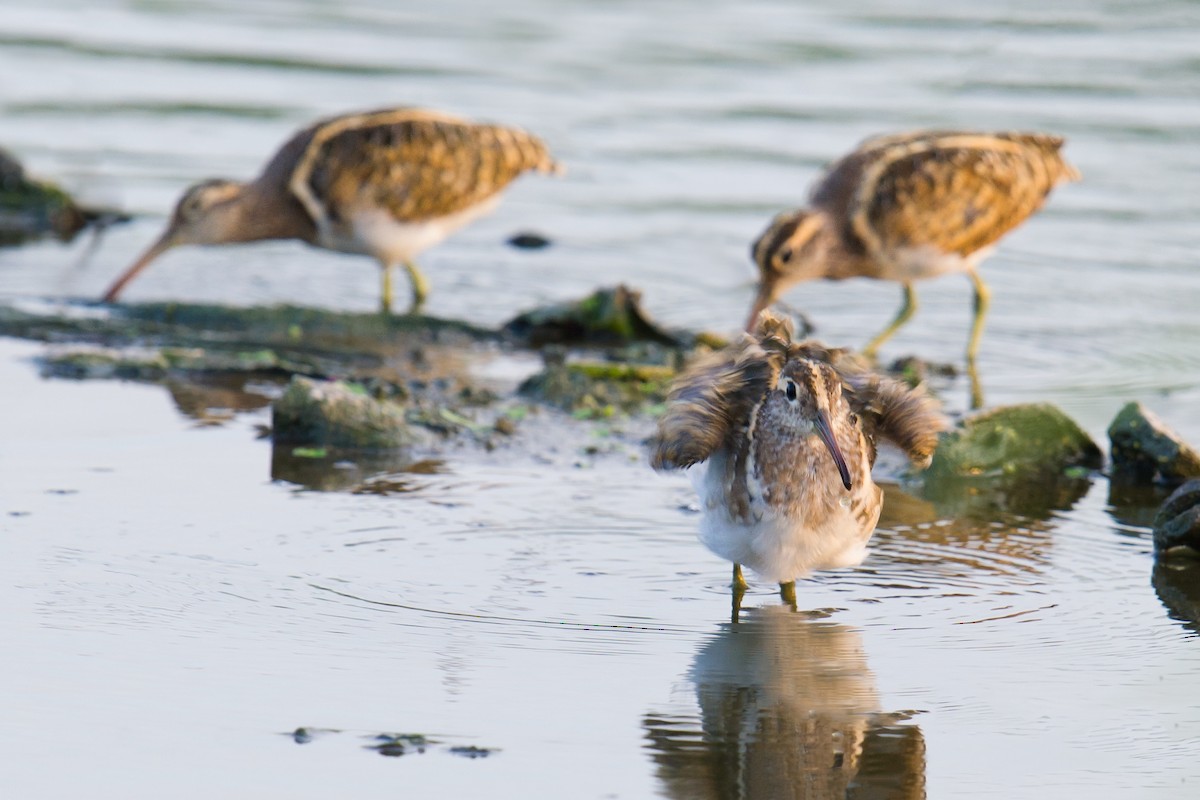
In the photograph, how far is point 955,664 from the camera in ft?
18.3

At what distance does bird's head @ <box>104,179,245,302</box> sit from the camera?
11141mm

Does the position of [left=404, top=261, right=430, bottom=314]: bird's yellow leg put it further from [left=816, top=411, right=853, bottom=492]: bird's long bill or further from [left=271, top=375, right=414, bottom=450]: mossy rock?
[left=816, top=411, right=853, bottom=492]: bird's long bill

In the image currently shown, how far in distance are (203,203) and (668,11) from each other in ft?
25.5

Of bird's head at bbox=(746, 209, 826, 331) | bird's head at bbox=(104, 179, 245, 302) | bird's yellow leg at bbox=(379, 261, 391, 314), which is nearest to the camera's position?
bird's head at bbox=(746, 209, 826, 331)

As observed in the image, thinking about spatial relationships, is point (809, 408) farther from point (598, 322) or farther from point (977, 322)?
point (977, 322)

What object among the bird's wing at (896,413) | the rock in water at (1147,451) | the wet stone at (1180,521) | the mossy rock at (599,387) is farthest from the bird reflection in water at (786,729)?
the mossy rock at (599,387)

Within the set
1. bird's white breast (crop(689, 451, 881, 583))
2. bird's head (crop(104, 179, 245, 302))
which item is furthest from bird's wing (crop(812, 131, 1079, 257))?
bird's white breast (crop(689, 451, 881, 583))

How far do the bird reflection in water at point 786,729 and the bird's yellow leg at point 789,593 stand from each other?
0.92ft

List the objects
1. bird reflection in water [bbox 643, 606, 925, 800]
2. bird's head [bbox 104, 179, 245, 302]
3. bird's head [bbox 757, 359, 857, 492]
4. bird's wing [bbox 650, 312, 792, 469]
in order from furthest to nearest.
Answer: bird's head [bbox 104, 179, 245, 302]
bird's wing [bbox 650, 312, 792, 469]
bird's head [bbox 757, 359, 857, 492]
bird reflection in water [bbox 643, 606, 925, 800]

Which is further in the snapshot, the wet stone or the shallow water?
the wet stone

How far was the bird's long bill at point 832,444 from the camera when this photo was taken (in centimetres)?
570

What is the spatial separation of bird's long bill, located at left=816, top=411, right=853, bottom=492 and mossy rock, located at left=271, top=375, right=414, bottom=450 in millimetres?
2506

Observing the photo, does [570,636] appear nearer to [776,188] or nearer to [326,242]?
[326,242]

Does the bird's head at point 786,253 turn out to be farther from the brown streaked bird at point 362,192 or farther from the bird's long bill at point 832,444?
the bird's long bill at point 832,444
